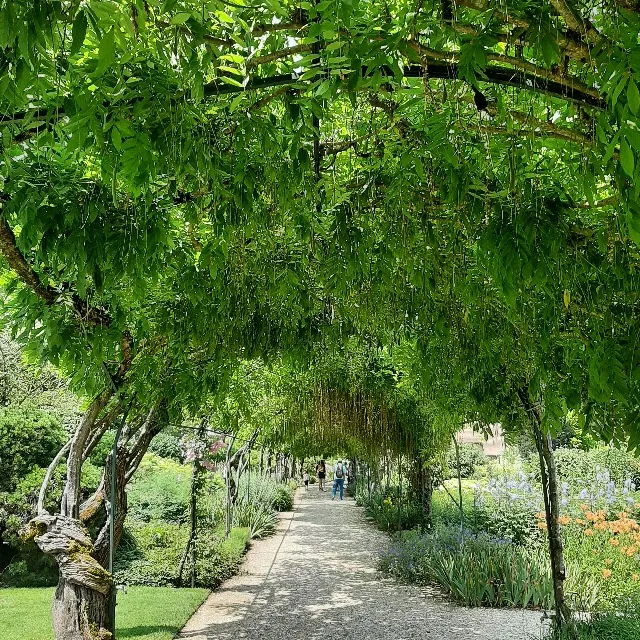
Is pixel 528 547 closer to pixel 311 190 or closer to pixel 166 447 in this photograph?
pixel 311 190

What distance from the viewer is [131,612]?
7.38 meters

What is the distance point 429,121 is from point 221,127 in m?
0.76

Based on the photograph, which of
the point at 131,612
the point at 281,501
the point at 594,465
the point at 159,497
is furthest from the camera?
the point at 281,501

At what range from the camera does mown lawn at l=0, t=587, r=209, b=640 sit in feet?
21.8

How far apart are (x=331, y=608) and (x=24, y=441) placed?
5.30 metres

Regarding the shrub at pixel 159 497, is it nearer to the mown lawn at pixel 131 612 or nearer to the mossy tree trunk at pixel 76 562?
the mown lawn at pixel 131 612

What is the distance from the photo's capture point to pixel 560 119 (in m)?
2.49

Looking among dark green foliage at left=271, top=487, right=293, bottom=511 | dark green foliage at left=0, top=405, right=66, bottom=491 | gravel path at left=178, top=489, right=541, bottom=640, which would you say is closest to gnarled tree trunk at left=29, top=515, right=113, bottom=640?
gravel path at left=178, top=489, right=541, bottom=640

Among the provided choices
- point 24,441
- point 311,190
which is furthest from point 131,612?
point 311,190

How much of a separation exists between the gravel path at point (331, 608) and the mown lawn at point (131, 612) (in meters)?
0.20

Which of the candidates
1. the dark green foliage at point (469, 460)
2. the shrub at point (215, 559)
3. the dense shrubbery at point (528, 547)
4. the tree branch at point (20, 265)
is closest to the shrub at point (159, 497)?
the shrub at point (215, 559)

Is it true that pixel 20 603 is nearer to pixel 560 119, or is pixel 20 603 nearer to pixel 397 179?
pixel 397 179

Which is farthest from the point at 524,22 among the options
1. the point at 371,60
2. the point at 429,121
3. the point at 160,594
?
the point at 160,594

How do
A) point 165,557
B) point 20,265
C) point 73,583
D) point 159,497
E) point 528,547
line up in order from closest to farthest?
point 20,265
point 73,583
point 165,557
point 528,547
point 159,497
